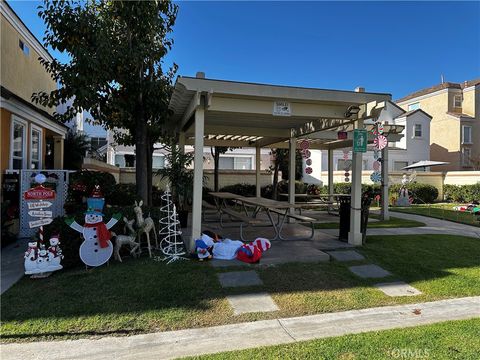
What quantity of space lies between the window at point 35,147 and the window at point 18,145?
0.52 meters

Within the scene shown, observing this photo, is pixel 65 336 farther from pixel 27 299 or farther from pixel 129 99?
pixel 129 99

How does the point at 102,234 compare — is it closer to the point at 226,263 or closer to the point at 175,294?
the point at 175,294

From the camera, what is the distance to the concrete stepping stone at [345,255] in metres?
6.45

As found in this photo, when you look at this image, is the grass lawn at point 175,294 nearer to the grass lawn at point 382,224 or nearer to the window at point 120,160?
the grass lawn at point 382,224

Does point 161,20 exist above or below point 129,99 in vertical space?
above

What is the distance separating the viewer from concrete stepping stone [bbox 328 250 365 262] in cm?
645

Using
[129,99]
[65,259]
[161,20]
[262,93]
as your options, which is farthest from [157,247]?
[161,20]

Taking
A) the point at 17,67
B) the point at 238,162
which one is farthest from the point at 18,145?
the point at 238,162

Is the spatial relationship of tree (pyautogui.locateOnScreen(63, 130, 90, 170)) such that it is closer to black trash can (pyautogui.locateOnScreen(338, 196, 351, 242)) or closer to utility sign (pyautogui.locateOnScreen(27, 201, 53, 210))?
utility sign (pyautogui.locateOnScreen(27, 201, 53, 210))

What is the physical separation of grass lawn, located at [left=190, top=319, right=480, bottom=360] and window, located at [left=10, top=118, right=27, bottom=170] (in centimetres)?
777

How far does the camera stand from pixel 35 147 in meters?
10.3

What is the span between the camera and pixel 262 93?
6.49 m

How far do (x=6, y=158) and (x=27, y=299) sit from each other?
501 cm

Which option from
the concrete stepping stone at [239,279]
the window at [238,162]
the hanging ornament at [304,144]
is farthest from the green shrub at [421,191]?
the concrete stepping stone at [239,279]
